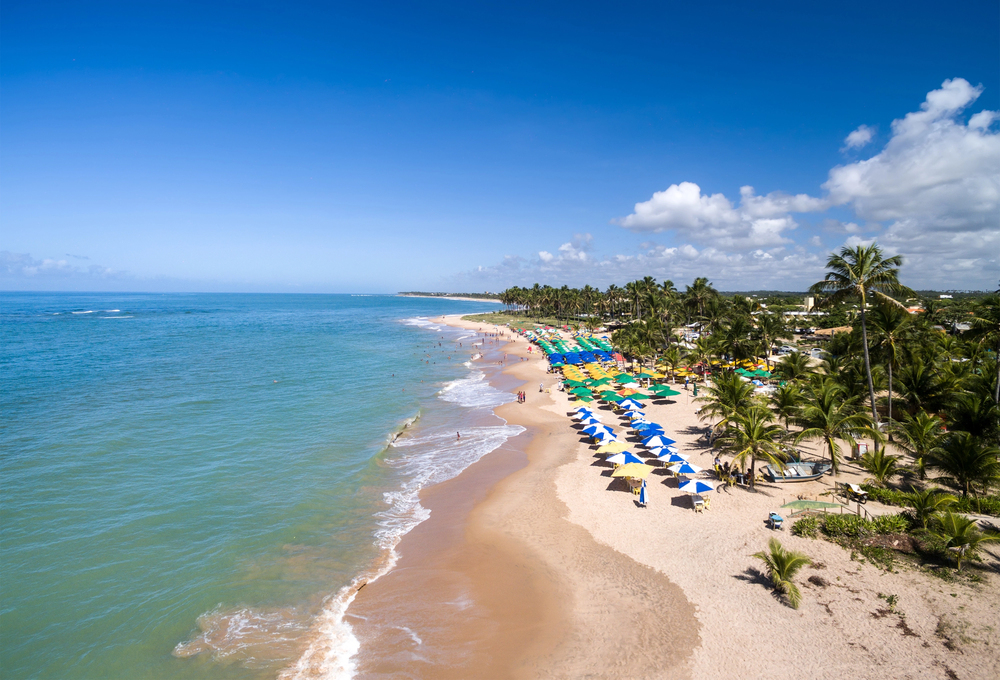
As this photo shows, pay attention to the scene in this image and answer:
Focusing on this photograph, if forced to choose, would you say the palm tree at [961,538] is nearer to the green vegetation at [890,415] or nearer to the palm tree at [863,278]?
the green vegetation at [890,415]

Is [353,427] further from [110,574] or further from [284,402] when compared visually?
[110,574]

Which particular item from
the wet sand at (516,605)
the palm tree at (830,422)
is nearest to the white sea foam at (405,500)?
the wet sand at (516,605)

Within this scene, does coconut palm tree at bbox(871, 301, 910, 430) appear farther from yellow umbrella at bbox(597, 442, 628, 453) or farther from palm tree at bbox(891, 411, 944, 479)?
yellow umbrella at bbox(597, 442, 628, 453)

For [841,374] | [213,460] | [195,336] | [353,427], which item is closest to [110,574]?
[213,460]

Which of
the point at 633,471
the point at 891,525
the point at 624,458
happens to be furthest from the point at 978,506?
the point at 624,458

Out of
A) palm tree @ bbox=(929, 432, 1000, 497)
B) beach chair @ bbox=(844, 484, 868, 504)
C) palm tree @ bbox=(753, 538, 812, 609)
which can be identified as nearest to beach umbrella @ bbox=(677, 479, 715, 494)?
palm tree @ bbox=(753, 538, 812, 609)

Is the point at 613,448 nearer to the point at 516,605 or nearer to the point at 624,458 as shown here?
the point at 624,458

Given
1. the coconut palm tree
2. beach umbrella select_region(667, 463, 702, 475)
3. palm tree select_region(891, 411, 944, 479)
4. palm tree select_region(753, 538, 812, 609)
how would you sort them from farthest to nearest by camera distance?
the coconut palm tree → beach umbrella select_region(667, 463, 702, 475) → palm tree select_region(891, 411, 944, 479) → palm tree select_region(753, 538, 812, 609)
